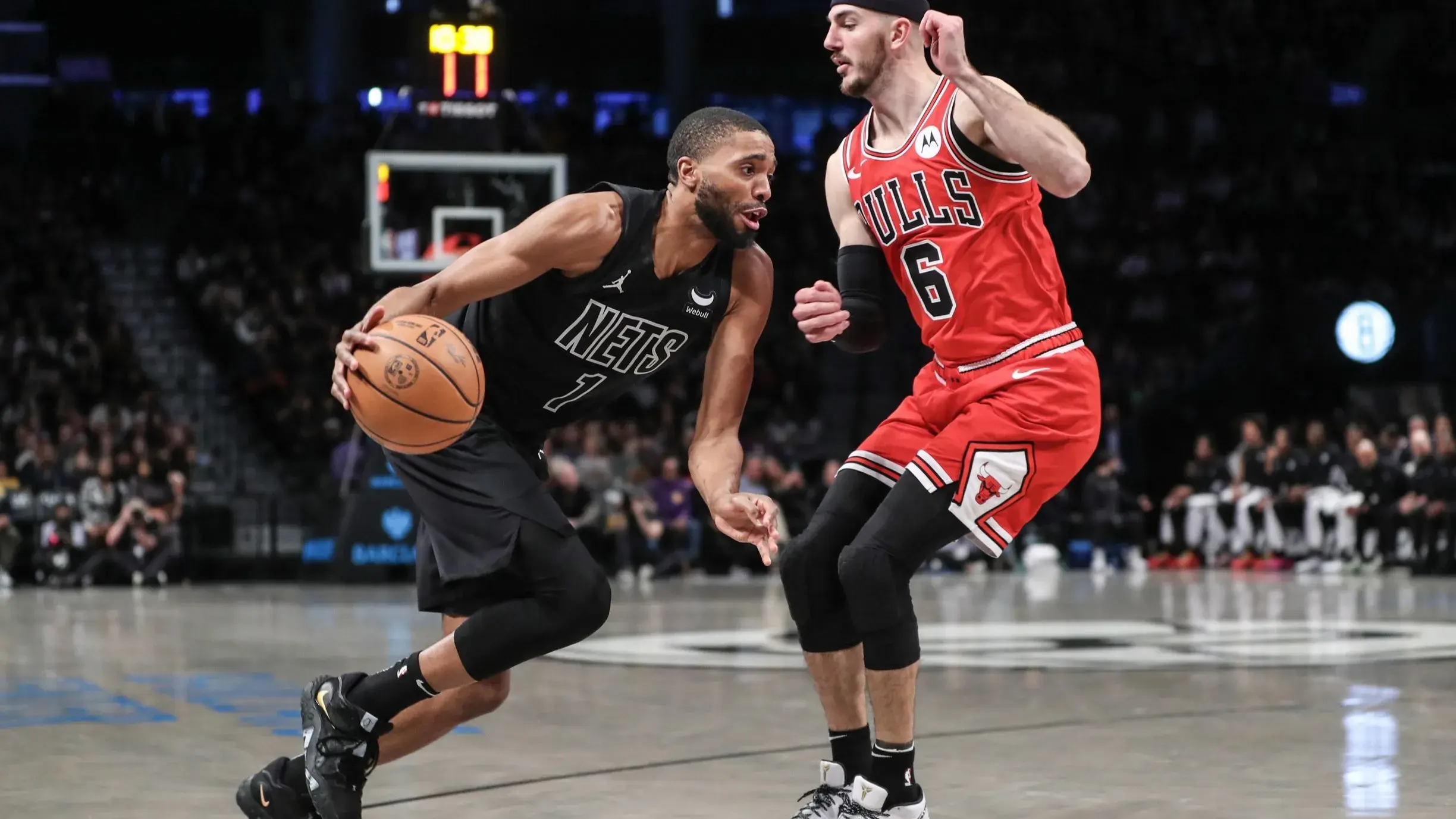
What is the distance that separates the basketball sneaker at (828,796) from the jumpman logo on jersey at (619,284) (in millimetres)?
1443

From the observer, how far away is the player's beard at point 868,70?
17.1 feet

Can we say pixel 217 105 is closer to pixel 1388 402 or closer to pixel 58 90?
pixel 58 90

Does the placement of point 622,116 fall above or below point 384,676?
above

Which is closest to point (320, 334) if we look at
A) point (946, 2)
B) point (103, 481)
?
point (103, 481)

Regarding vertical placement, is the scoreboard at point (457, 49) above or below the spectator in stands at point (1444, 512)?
above

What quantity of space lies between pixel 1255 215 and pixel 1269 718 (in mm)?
18549

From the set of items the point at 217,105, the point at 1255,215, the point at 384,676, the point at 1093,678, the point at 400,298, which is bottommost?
the point at 1093,678

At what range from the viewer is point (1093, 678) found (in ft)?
27.6

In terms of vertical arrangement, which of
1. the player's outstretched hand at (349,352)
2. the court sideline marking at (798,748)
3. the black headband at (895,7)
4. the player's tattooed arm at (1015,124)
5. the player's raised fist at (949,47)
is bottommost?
the court sideline marking at (798,748)

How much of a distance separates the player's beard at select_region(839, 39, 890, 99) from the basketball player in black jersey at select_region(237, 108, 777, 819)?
15.4 inches

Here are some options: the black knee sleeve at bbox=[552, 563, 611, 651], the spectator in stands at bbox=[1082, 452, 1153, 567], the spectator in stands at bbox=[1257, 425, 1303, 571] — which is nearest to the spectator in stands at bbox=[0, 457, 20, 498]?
the spectator in stands at bbox=[1082, 452, 1153, 567]

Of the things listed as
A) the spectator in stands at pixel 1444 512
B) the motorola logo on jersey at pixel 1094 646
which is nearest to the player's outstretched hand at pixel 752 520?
the motorola logo on jersey at pixel 1094 646

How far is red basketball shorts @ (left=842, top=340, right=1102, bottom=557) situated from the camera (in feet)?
16.1

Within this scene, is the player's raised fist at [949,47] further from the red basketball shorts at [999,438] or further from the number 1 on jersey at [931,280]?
the red basketball shorts at [999,438]
